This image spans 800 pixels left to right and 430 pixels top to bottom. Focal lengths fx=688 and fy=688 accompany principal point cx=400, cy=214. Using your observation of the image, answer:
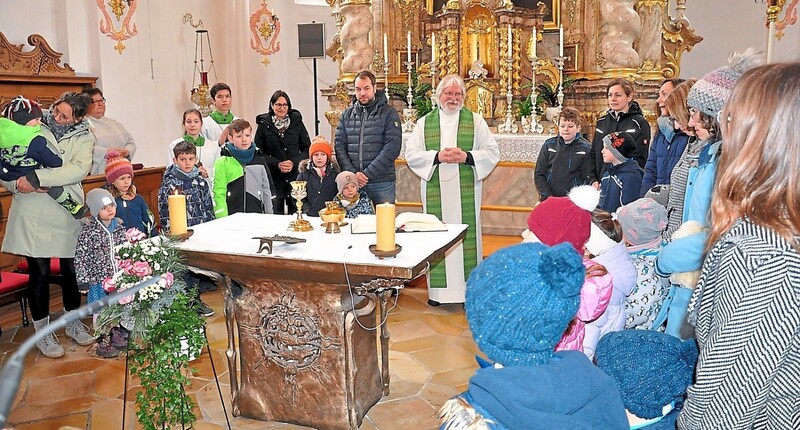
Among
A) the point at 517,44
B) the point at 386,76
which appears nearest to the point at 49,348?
the point at 386,76

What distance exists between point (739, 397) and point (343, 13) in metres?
7.80

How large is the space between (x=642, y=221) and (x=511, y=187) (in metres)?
4.29

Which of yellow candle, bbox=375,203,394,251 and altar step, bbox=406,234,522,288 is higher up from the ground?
yellow candle, bbox=375,203,394,251

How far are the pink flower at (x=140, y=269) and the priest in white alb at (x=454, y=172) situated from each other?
2633 mm

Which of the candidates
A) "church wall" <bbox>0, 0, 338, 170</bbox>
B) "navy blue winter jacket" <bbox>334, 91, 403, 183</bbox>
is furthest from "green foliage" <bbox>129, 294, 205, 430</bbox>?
"church wall" <bbox>0, 0, 338, 170</bbox>

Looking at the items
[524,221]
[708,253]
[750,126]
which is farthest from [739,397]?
[524,221]

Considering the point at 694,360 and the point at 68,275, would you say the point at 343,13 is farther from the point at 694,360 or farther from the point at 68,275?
the point at 694,360

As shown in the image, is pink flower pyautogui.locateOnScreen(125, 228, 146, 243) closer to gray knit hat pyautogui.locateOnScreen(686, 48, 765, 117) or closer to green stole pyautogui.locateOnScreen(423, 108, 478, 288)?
gray knit hat pyautogui.locateOnScreen(686, 48, 765, 117)

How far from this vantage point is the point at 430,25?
836 centimetres

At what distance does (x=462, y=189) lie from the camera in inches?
201

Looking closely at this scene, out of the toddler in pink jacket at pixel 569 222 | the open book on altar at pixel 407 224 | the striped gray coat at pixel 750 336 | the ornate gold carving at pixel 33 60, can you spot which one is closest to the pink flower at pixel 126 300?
the open book on altar at pixel 407 224

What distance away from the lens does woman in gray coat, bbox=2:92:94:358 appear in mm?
4168

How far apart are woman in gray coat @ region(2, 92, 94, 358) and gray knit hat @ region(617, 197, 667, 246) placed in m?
3.25

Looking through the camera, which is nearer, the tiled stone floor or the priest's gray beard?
the tiled stone floor
